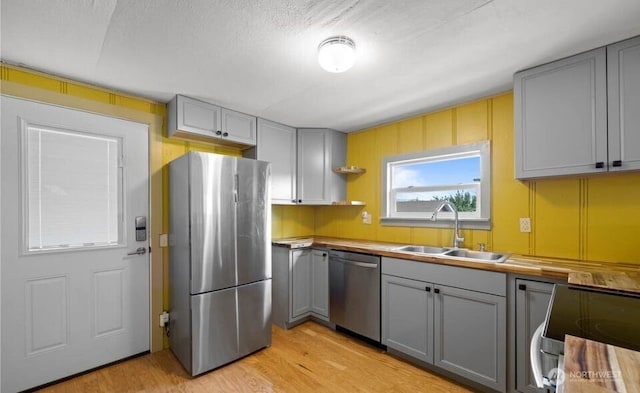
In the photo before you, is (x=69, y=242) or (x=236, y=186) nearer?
(x=69, y=242)

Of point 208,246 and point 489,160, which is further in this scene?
point 489,160

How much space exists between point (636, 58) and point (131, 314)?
154 inches

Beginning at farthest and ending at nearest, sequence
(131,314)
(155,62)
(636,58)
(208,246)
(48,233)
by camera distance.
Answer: (131,314), (208,246), (48,233), (155,62), (636,58)

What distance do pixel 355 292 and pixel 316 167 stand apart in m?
1.52

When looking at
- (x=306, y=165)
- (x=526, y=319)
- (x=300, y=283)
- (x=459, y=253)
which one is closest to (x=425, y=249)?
(x=459, y=253)

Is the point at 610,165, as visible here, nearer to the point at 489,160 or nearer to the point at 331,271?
the point at 489,160

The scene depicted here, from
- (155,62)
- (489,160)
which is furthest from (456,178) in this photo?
(155,62)

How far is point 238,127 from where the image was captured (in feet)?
9.28

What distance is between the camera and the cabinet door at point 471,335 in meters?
1.83

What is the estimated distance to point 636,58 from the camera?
157cm

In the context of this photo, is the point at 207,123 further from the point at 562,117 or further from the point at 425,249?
the point at 562,117

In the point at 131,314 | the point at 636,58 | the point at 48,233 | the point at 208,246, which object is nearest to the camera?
the point at 636,58

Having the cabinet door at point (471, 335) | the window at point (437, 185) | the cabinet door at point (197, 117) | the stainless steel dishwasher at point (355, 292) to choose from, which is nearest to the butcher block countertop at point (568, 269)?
the cabinet door at point (471, 335)

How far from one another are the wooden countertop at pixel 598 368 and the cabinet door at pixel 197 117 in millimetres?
2687
